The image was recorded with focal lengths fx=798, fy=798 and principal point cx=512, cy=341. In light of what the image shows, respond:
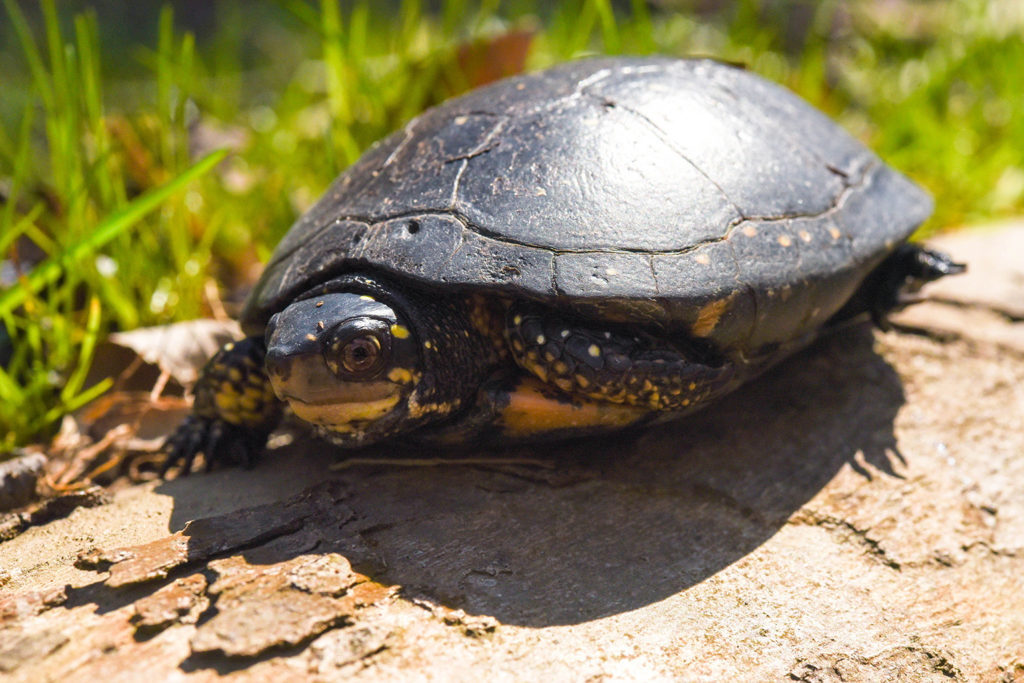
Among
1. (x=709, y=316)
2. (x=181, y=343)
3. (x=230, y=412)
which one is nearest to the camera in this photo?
(x=709, y=316)

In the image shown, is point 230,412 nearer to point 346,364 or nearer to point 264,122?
point 346,364

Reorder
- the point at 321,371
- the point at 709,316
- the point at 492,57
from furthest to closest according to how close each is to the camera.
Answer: the point at 492,57, the point at 709,316, the point at 321,371

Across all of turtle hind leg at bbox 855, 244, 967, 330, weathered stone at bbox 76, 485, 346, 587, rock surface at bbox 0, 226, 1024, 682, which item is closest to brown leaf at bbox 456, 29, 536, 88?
turtle hind leg at bbox 855, 244, 967, 330

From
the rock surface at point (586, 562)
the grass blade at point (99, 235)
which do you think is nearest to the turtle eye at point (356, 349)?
the rock surface at point (586, 562)

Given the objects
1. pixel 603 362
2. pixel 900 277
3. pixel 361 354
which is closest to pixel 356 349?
pixel 361 354

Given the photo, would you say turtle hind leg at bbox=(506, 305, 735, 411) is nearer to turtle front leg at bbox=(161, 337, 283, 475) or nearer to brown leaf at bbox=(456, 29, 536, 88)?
turtle front leg at bbox=(161, 337, 283, 475)

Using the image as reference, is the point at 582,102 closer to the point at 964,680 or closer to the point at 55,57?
the point at 964,680
